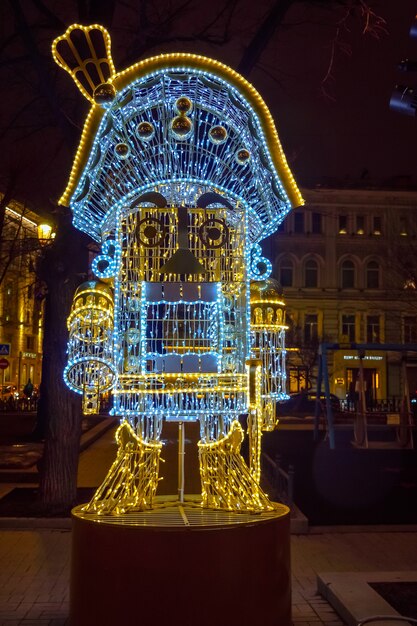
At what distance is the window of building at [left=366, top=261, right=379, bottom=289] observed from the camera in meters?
46.5

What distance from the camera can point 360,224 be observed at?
149 feet

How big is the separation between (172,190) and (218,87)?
105 centimetres

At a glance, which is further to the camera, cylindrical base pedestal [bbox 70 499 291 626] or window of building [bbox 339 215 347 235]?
window of building [bbox 339 215 347 235]

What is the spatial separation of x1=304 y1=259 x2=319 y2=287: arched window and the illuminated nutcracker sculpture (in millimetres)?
40390

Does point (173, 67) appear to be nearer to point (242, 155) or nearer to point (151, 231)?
point (242, 155)

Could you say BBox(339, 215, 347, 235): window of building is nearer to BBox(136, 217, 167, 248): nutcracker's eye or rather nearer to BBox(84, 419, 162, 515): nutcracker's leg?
BBox(136, 217, 167, 248): nutcracker's eye

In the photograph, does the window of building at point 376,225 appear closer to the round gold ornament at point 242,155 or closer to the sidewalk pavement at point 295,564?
the sidewalk pavement at point 295,564

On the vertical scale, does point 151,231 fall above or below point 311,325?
below

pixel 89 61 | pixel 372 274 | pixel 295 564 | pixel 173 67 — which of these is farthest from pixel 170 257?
pixel 372 274

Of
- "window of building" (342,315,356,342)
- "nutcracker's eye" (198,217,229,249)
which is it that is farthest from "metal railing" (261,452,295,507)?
"window of building" (342,315,356,342)

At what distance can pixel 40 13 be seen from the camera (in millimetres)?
11391

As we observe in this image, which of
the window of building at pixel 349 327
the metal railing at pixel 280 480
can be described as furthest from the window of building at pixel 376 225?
the metal railing at pixel 280 480

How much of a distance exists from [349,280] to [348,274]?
404 millimetres

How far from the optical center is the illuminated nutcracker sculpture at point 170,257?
5.79m
